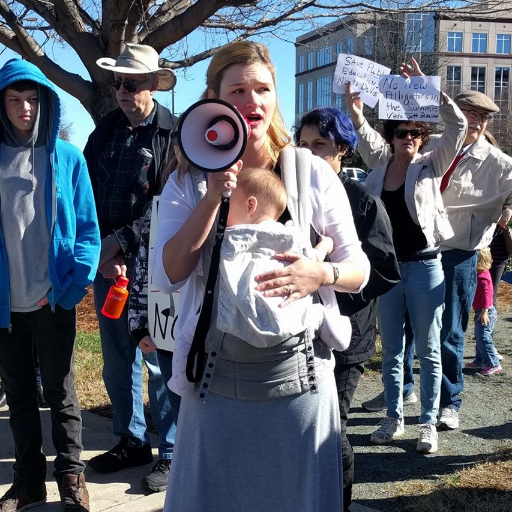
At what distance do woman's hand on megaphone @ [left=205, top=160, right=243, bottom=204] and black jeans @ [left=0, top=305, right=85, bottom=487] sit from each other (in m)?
1.80

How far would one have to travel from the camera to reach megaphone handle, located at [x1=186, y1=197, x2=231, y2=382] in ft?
6.78

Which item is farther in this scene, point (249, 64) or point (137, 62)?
point (137, 62)

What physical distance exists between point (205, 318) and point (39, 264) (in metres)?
1.67

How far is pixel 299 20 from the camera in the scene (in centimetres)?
860

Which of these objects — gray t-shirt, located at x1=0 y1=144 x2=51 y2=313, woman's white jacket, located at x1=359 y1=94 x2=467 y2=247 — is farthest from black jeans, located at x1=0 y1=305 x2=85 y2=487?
woman's white jacket, located at x1=359 y1=94 x2=467 y2=247

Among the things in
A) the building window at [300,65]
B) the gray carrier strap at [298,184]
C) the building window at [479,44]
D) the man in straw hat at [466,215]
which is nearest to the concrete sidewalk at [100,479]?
the man in straw hat at [466,215]

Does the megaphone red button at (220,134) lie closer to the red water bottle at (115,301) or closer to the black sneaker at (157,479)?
the red water bottle at (115,301)

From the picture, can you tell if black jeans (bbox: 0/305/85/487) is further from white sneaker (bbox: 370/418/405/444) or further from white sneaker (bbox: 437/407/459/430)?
white sneaker (bbox: 437/407/459/430)

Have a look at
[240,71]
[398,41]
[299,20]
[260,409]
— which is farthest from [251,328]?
[398,41]

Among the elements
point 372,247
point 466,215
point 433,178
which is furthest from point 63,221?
point 466,215

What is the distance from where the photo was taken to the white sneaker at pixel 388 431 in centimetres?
456

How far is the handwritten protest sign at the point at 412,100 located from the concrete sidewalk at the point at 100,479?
7.74 ft

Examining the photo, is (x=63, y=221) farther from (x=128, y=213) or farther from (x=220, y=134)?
(x=220, y=134)

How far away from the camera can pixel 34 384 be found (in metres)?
3.62
